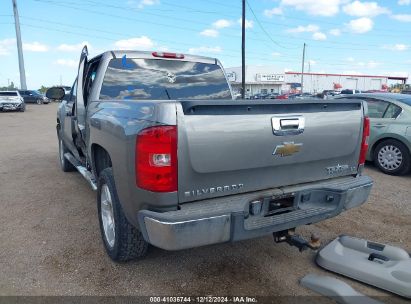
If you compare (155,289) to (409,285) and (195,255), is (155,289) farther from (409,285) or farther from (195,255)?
(409,285)

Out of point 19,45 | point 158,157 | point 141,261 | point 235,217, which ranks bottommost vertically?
point 141,261

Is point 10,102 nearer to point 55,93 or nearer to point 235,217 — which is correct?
point 55,93

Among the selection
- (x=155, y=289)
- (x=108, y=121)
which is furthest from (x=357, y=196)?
(x=108, y=121)

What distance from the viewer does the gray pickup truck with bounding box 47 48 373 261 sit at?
243 cm

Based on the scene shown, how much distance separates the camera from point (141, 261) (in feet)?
11.2

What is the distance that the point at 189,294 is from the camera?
2.90m

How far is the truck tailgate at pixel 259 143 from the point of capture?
2.47 meters

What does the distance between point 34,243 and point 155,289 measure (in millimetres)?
1634

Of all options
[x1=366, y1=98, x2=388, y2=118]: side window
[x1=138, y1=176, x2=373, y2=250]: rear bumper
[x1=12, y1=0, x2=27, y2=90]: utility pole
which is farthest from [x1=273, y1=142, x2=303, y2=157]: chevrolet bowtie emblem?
[x1=12, y1=0, x2=27, y2=90]: utility pole

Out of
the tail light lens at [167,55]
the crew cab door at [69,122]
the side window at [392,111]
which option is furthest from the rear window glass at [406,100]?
the crew cab door at [69,122]

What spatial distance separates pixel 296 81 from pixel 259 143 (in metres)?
85.3

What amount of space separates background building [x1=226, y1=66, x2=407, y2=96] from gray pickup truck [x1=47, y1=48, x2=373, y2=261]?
2675 inches

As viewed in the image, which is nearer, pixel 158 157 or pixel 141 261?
pixel 158 157

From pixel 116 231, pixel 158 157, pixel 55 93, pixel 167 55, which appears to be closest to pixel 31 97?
pixel 55 93
